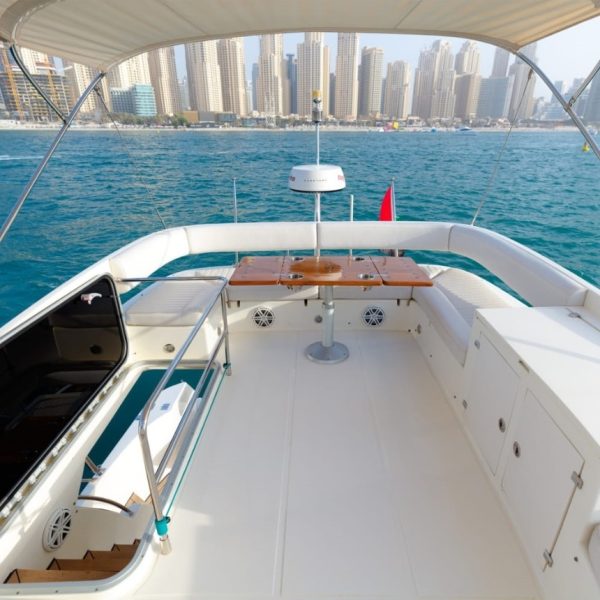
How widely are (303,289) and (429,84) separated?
207 feet

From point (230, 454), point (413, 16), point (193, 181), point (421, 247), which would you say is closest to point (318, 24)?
point (413, 16)

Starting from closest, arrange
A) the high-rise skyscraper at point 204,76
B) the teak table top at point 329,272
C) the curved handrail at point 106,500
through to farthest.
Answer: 1. the curved handrail at point 106,500
2. the teak table top at point 329,272
3. the high-rise skyscraper at point 204,76

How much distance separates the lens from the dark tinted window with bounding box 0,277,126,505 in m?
1.71

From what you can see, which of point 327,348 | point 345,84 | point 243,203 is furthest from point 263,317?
point 345,84

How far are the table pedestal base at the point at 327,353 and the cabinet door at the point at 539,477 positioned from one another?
153 centimetres

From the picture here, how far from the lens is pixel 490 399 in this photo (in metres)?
1.97

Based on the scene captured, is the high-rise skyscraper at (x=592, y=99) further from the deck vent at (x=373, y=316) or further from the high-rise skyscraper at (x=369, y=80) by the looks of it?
the high-rise skyscraper at (x=369, y=80)

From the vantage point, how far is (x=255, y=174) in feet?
69.9

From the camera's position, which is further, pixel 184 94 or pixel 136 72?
pixel 184 94

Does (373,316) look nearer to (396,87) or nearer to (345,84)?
(345,84)

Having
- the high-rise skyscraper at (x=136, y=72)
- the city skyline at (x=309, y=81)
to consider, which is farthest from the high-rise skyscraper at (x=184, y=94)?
the high-rise skyscraper at (x=136, y=72)

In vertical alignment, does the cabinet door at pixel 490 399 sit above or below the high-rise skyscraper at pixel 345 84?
below

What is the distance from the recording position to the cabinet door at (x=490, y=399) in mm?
1784

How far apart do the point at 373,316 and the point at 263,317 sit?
40.1 inches
